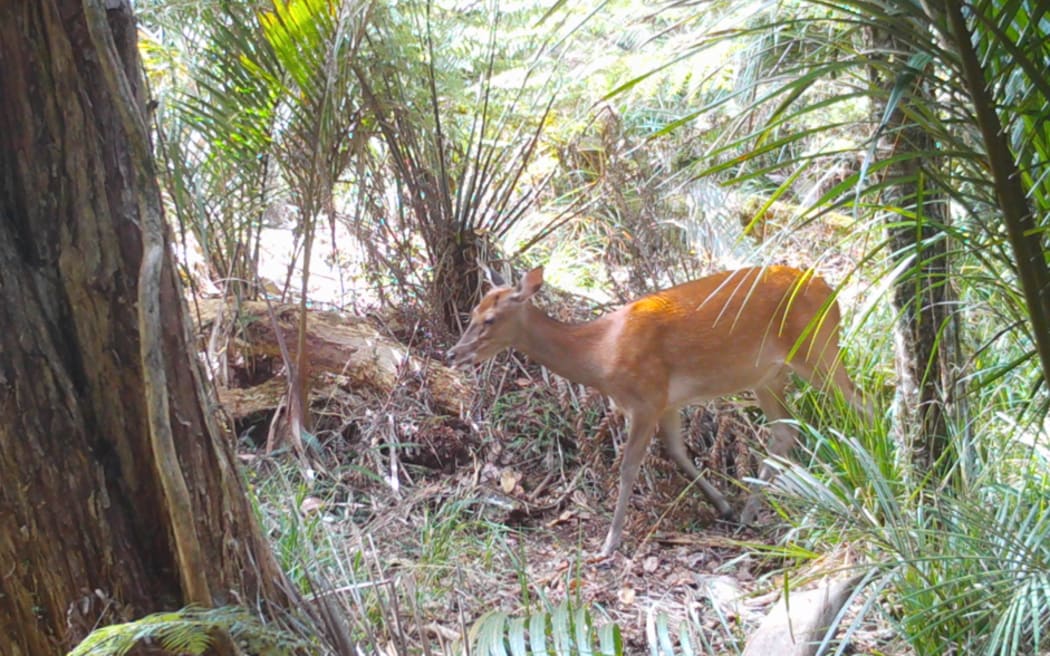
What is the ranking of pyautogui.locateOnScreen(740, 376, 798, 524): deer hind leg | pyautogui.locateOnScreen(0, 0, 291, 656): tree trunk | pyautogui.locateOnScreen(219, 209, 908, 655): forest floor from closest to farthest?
pyautogui.locateOnScreen(0, 0, 291, 656): tree trunk → pyautogui.locateOnScreen(219, 209, 908, 655): forest floor → pyautogui.locateOnScreen(740, 376, 798, 524): deer hind leg

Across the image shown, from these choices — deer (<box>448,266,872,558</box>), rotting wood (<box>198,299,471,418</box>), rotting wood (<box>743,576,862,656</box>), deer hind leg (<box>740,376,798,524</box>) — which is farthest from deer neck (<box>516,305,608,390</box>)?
rotting wood (<box>743,576,862,656</box>)

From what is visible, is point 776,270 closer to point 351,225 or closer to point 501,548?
point 501,548

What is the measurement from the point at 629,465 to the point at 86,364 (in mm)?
2929

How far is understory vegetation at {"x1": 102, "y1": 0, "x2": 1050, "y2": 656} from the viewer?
2164mm

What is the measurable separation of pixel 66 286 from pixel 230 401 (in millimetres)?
3138

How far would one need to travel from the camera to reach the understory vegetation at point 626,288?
7.10 ft

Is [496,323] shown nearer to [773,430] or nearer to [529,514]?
[529,514]

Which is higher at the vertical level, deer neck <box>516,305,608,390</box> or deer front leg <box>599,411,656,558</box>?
deer neck <box>516,305,608,390</box>

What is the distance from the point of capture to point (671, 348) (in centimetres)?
533

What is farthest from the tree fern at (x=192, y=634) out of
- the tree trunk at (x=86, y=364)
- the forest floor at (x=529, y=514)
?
the forest floor at (x=529, y=514)

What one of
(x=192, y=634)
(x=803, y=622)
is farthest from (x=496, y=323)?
(x=192, y=634)

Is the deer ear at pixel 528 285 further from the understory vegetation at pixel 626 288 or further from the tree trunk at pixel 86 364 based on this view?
the tree trunk at pixel 86 364

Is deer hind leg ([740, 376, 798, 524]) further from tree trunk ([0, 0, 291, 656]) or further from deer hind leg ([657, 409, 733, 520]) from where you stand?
tree trunk ([0, 0, 291, 656])

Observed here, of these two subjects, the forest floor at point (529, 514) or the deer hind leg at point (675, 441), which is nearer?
the forest floor at point (529, 514)
